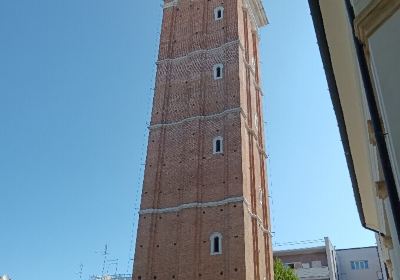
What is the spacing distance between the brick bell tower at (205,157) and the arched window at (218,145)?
5cm

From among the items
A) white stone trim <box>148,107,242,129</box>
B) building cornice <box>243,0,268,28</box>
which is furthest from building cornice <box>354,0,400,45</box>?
building cornice <box>243,0,268,28</box>

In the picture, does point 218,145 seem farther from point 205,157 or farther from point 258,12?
point 258,12

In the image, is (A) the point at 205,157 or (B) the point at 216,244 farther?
(A) the point at 205,157

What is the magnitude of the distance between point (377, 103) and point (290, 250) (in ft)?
129

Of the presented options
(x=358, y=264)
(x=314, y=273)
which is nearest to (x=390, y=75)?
(x=314, y=273)

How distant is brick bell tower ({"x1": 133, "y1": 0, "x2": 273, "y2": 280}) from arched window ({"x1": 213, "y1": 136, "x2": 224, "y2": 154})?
0.17 ft

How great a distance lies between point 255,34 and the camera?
3391 cm

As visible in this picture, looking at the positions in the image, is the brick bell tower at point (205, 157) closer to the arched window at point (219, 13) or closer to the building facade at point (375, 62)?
the arched window at point (219, 13)

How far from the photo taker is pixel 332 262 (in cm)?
4019

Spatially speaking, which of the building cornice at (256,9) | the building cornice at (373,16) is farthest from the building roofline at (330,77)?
the building cornice at (256,9)

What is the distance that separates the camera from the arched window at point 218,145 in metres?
24.0

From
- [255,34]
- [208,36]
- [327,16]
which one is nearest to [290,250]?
[255,34]

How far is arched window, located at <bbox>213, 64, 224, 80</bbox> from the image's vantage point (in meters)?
26.7

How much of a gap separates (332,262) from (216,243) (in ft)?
72.6
